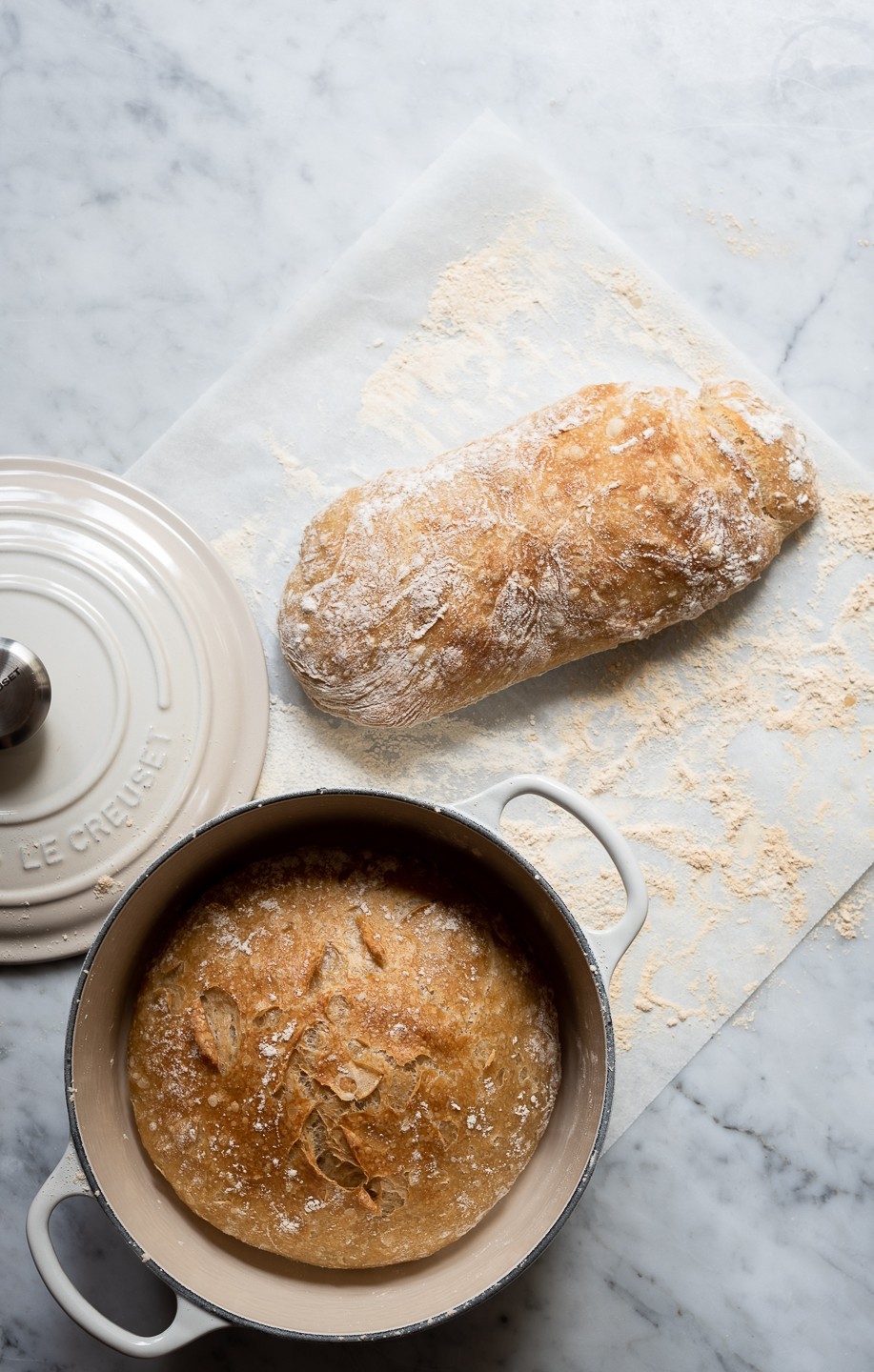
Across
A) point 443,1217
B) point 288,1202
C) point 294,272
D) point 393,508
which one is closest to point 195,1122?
point 288,1202

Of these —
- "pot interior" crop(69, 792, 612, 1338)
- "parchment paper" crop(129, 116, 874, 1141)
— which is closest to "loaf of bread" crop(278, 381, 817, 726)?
"parchment paper" crop(129, 116, 874, 1141)

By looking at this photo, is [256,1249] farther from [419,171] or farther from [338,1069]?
[419,171]

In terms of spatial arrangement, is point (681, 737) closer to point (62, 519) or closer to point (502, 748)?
point (502, 748)

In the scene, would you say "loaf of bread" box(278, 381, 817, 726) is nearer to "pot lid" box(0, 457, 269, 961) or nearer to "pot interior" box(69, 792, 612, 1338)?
"pot lid" box(0, 457, 269, 961)

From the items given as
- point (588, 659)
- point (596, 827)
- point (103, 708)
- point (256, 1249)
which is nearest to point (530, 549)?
point (588, 659)

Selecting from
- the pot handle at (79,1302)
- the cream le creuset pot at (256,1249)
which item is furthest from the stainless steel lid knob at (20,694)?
the pot handle at (79,1302)

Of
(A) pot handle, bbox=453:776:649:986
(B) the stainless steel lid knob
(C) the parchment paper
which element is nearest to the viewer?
(A) pot handle, bbox=453:776:649:986

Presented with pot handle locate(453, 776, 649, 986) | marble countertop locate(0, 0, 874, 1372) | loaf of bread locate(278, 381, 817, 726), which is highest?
marble countertop locate(0, 0, 874, 1372)
